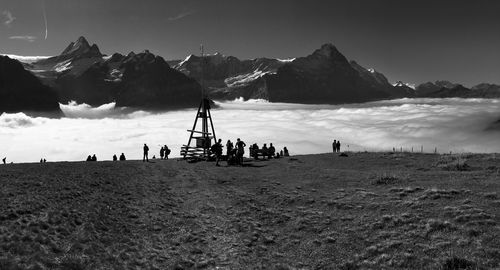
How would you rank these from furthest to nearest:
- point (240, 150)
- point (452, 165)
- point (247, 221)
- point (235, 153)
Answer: point (235, 153) < point (240, 150) < point (452, 165) < point (247, 221)

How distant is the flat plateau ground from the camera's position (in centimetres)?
A: 1691

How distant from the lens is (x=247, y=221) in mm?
23344

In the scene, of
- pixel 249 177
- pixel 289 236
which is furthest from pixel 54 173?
pixel 289 236

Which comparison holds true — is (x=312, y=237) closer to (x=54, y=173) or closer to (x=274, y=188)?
(x=274, y=188)

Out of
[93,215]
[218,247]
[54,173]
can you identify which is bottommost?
[218,247]

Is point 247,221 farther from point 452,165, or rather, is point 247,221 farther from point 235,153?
point 452,165

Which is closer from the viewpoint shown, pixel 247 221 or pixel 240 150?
pixel 247 221

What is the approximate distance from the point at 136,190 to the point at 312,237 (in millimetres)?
14124

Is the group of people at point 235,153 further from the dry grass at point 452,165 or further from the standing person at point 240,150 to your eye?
the dry grass at point 452,165

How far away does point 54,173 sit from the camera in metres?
30.2

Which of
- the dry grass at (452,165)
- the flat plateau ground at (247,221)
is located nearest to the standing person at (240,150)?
the flat plateau ground at (247,221)

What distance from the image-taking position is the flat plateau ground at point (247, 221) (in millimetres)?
16906

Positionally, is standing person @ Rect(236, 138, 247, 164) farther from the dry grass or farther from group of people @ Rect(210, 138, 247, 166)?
the dry grass

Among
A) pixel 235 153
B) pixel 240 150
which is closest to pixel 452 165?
pixel 240 150
